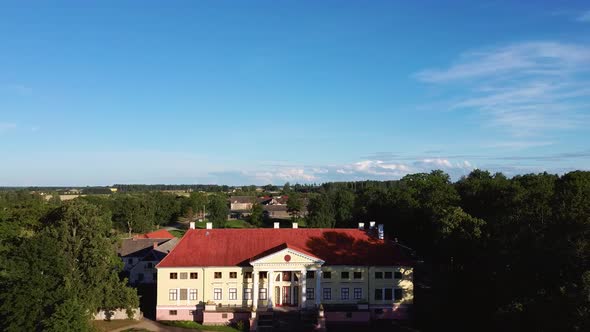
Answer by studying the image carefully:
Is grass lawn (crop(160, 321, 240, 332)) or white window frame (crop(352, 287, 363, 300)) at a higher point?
white window frame (crop(352, 287, 363, 300))

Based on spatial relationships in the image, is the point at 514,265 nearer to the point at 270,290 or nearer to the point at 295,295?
the point at 295,295

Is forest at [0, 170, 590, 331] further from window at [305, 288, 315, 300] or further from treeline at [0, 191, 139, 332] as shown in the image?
window at [305, 288, 315, 300]

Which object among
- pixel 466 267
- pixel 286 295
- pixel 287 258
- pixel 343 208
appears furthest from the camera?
pixel 343 208

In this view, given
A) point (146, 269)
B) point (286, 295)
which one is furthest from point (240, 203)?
point (286, 295)

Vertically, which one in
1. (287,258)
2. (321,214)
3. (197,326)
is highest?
(321,214)

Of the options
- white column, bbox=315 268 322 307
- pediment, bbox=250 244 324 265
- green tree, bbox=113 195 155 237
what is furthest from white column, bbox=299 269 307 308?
green tree, bbox=113 195 155 237

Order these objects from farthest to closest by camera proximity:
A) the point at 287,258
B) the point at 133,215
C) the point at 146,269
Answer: the point at 133,215 → the point at 146,269 → the point at 287,258

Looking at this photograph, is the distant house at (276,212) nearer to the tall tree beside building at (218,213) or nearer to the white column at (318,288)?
the tall tree beside building at (218,213)
